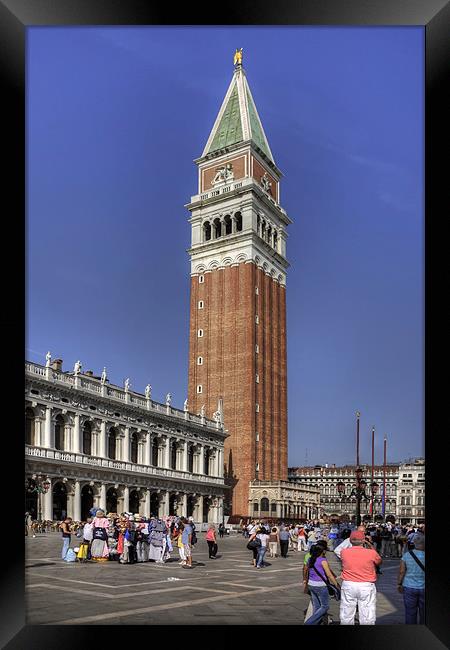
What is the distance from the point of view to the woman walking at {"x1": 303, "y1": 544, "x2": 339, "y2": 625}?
9.77 metres

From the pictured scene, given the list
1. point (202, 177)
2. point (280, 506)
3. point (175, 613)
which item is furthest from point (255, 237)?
point (175, 613)

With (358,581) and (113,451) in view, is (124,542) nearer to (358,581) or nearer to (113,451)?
(358,581)

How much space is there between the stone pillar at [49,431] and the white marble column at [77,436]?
89.6 inches

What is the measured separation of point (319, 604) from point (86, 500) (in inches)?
1670

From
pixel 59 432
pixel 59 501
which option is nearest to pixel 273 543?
pixel 59 501

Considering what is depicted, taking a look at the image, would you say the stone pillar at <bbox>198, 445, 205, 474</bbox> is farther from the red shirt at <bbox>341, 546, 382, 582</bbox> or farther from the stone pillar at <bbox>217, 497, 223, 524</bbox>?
the red shirt at <bbox>341, 546, 382, 582</bbox>

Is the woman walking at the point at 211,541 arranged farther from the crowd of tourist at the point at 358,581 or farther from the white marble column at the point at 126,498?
the white marble column at the point at 126,498

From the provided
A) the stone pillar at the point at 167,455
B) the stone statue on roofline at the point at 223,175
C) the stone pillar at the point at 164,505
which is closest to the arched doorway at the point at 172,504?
the stone pillar at the point at 164,505

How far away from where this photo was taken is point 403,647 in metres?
8.98

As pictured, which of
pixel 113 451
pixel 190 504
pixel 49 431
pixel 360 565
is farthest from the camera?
pixel 190 504

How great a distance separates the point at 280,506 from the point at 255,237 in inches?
1072
